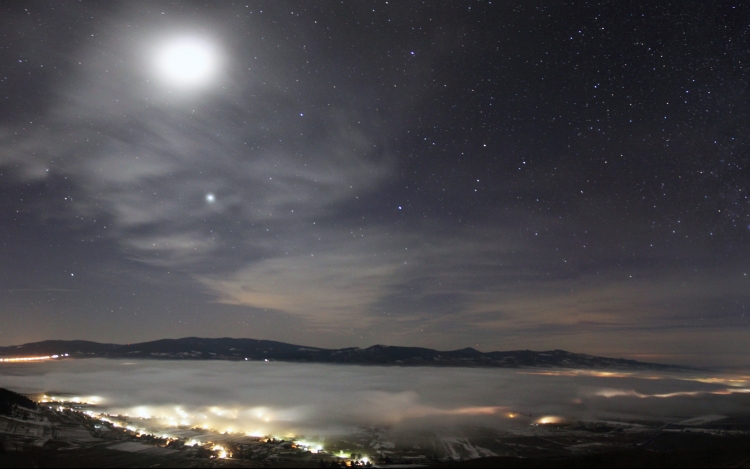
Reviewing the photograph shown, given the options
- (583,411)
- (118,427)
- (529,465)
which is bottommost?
(583,411)

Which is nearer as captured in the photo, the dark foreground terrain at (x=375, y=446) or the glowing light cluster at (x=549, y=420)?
the dark foreground terrain at (x=375, y=446)

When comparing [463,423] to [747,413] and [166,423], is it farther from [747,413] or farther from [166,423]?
[747,413]

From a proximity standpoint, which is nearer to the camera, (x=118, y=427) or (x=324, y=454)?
(x=324, y=454)

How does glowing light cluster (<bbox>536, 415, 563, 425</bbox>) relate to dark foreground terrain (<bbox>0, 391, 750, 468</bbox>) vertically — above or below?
below

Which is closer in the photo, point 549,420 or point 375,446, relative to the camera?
point 375,446

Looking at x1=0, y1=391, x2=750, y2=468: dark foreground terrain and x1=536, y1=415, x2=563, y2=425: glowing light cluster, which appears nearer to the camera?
x1=0, y1=391, x2=750, y2=468: dark foreground terrain

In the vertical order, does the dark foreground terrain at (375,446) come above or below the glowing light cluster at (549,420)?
above

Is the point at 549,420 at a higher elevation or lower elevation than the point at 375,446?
lower

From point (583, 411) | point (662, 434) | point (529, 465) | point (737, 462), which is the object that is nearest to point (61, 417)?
point (529, 465)
